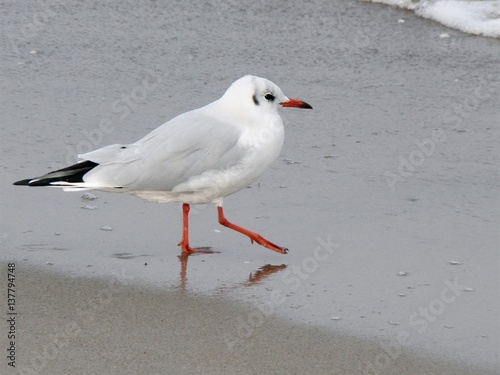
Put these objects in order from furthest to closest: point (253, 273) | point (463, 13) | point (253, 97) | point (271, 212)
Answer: point (463, 13), point (271, 212), point (253, 97), point (253, 273)

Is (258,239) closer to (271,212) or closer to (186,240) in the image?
(186,240)

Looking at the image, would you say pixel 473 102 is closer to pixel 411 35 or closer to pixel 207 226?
pixel 411 35

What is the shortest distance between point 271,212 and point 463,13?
4.87m

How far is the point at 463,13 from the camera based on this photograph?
9984mm

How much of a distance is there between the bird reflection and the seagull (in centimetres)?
8

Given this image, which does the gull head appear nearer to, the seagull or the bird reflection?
the seagull

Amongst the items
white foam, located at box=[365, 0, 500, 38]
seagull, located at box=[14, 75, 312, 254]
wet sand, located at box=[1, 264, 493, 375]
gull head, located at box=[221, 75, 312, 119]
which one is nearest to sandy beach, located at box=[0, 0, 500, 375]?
wet sand, located at box=[1, 264, 493, 375]

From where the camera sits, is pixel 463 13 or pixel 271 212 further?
pixel 463 13

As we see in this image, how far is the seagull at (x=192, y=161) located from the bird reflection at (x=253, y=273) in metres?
0.08

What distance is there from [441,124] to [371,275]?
8.39ft

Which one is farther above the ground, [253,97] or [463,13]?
[463,13]

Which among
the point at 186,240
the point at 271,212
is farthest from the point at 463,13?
the point at 186,240

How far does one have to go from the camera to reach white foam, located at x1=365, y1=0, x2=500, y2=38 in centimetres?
957

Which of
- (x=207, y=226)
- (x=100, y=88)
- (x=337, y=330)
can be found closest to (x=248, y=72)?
(x=100, y=88)
